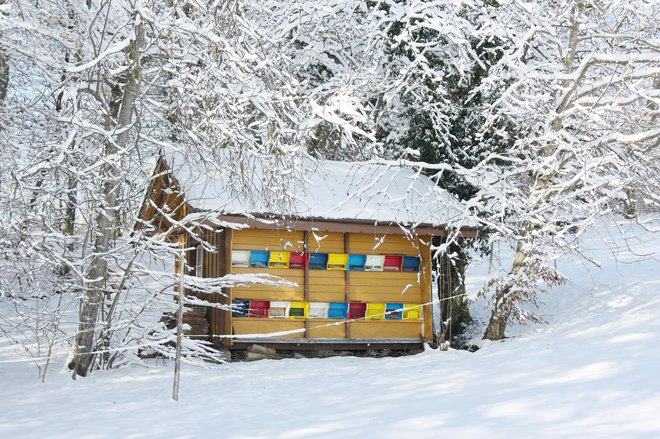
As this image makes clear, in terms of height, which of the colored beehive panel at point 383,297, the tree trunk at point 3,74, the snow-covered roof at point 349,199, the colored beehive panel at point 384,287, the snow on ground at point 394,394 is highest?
the tree trunk at point 3,74

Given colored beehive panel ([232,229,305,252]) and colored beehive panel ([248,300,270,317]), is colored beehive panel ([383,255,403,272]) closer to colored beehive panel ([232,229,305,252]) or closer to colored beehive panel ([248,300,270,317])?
colored beehive panel ([232,229,305,252])

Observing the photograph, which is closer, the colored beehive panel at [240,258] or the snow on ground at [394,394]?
the snow on ground at [394,394]

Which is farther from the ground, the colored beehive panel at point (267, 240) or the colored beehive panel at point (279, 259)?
the colored beehive panel at point (267, 240)

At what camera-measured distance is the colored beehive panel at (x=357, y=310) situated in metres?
14.6

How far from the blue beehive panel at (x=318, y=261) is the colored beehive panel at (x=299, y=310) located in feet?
2.33

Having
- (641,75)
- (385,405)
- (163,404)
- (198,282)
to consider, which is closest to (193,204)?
(198,282)

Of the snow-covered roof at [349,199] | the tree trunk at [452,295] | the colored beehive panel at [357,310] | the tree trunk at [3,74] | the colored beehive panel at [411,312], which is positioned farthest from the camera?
the tree trunk at [452,295]

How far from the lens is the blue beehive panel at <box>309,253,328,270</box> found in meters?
14.5

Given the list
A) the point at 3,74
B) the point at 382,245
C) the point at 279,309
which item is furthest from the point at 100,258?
the point at 382,245

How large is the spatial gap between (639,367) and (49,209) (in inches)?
279

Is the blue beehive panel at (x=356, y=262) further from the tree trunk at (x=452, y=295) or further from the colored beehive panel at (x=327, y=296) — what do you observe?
the tree trunk at (x=452, y=295)

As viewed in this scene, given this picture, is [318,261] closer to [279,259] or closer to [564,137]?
[279,259]

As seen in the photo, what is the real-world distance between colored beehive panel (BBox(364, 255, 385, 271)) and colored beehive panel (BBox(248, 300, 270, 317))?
212 centimetres

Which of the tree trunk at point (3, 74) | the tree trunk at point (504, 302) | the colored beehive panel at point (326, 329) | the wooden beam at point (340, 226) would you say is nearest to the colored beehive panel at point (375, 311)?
the colored beehive panel at point (326, 329)
